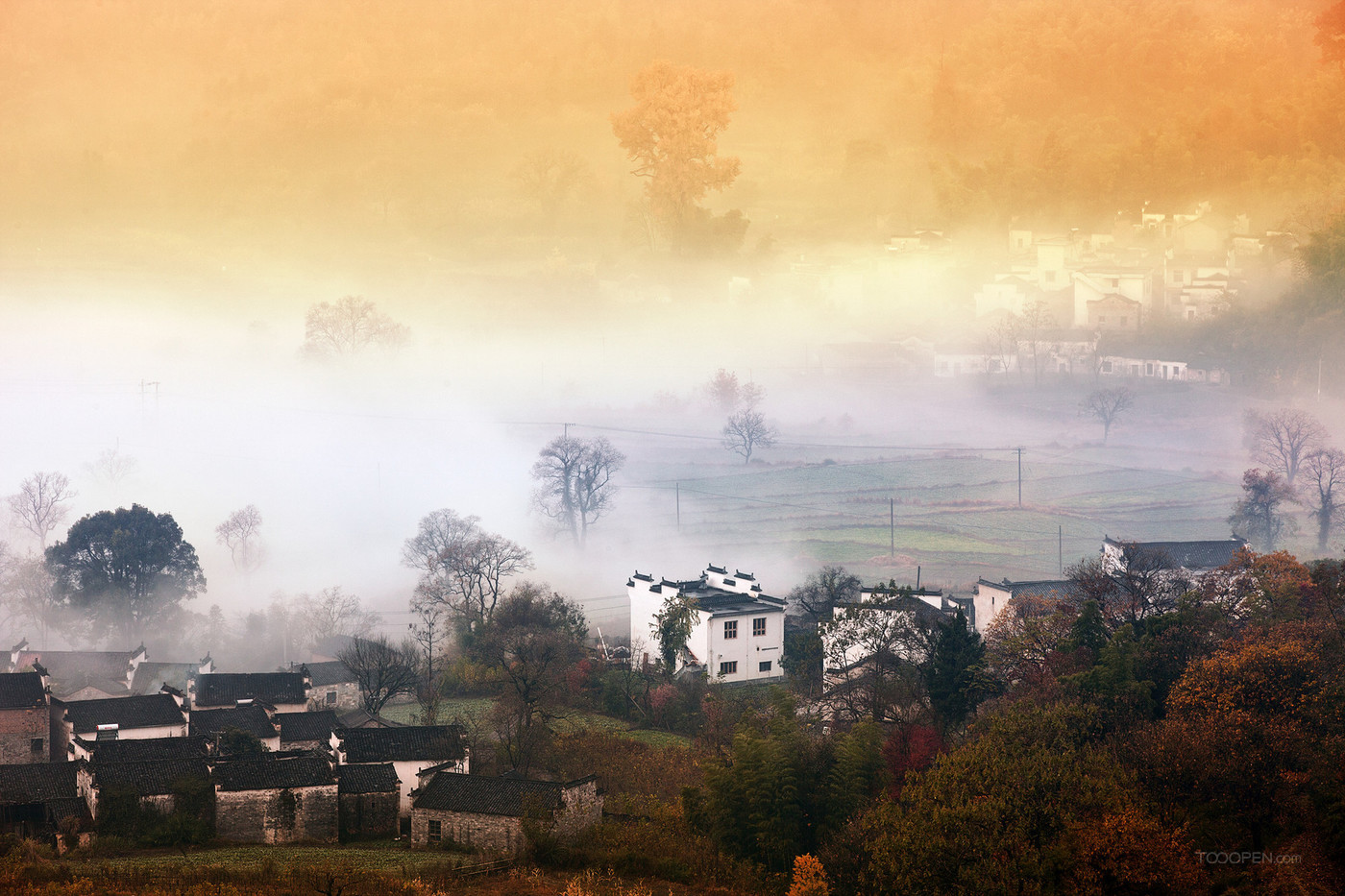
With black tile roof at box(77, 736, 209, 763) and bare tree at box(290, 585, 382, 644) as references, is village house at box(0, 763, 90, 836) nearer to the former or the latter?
black tile roof at box(77, 736, 209, 763)

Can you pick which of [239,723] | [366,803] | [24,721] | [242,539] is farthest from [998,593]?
[242,539]

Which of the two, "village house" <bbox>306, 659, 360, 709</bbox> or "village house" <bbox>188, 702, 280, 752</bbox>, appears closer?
"village house" <bbox>188, 702, 280, 752</bbox>

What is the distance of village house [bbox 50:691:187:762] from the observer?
21.9 m

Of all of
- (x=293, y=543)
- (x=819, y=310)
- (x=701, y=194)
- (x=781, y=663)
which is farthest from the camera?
(x=819, y=310)

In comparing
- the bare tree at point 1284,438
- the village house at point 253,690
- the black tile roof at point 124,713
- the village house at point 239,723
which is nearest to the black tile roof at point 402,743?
the village house at point 239,723

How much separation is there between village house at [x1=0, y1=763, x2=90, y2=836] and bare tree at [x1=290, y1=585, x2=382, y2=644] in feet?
46.4

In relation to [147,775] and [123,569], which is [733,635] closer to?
[147,775]

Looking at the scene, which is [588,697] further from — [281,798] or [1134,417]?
[1134,417]

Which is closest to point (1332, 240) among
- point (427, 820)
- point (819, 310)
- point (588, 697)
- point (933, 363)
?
point (933, 363)

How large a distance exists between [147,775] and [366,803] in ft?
10.4

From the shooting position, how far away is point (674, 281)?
54.4m

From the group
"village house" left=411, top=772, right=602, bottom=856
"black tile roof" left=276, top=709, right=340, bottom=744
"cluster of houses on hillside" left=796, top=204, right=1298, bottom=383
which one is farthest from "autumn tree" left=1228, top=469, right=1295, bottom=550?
"black tile roof" left=276, top=709, right=340, bottom=744

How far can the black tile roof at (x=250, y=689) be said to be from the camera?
2453cm

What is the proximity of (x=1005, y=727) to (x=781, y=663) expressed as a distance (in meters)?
11.8
